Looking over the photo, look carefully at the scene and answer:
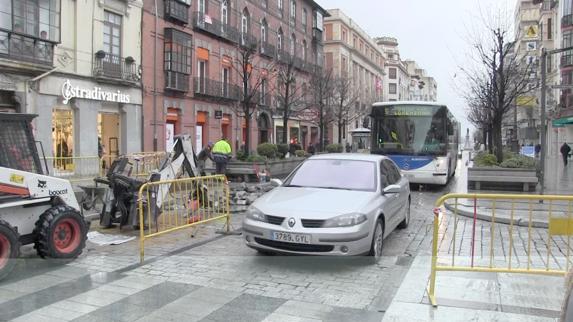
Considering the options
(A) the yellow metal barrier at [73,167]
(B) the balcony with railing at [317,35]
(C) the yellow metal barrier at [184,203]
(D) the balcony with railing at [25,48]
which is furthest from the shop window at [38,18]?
(B) the balcony with railing at [317,35]

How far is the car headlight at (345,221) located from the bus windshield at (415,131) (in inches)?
427

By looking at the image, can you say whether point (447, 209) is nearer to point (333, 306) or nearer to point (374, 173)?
point (374, 173)

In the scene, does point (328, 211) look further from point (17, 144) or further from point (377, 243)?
point (17, 144)

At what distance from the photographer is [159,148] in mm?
27109

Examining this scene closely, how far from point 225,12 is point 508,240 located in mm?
28598

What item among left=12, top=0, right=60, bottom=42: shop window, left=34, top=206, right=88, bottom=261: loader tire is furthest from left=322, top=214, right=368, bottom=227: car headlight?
left=12, top=0, right=60, bottom=42: shop window

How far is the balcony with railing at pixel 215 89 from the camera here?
99.7ft

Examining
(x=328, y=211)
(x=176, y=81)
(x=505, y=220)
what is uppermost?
(x=176, y=81)

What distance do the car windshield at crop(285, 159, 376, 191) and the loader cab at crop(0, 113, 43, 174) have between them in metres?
3.72

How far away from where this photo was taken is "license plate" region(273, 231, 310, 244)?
260 inches

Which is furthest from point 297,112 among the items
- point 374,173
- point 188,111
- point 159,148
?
point 374,173

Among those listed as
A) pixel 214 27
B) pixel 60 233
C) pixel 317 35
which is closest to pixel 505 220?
pixel 60 233

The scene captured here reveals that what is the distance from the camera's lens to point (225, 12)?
34094 millimetres

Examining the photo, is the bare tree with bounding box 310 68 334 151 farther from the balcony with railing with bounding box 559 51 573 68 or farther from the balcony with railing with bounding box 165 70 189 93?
the balcony with railing with bounding box 559 51 573 68
